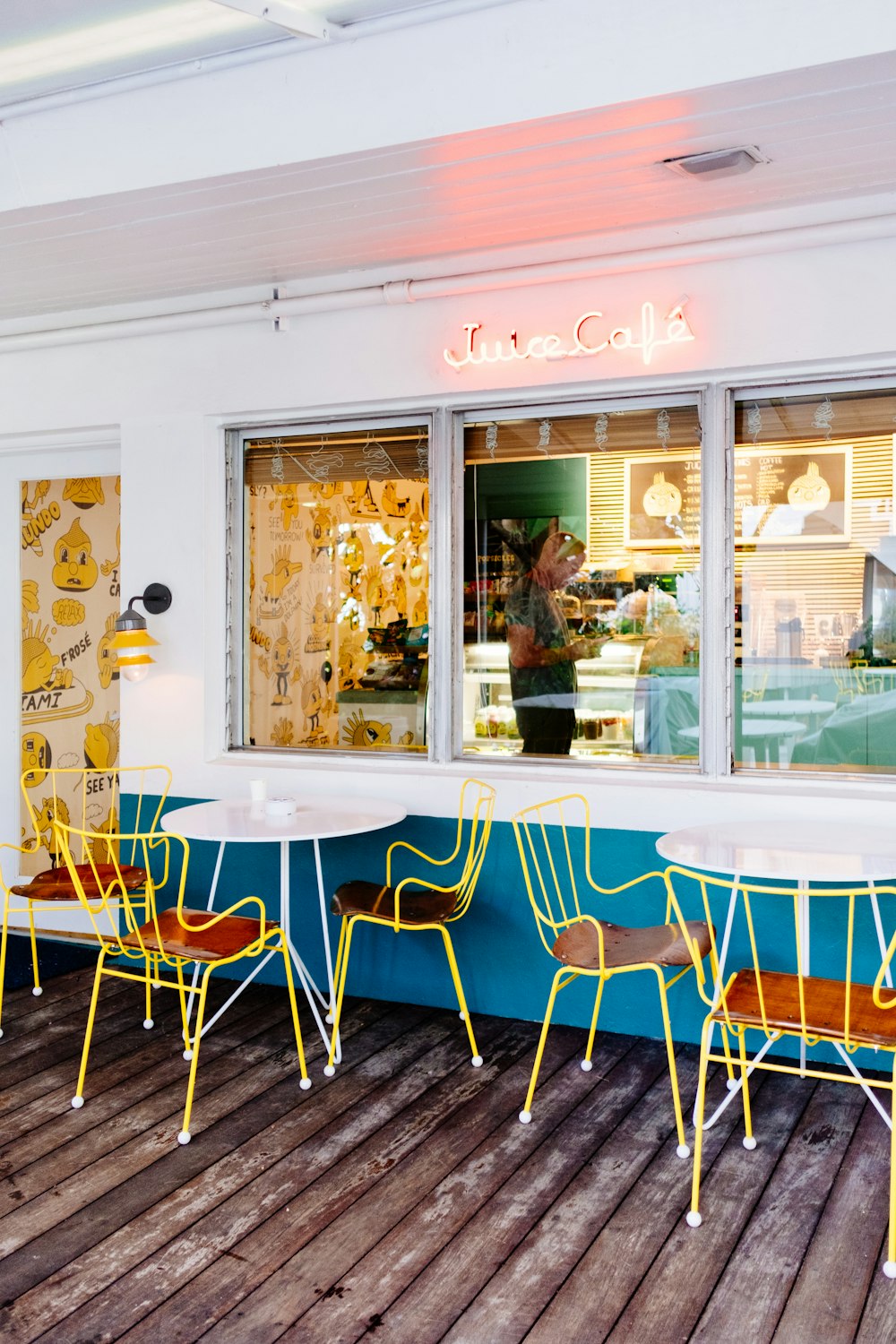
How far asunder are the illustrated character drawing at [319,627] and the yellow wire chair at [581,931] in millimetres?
1220

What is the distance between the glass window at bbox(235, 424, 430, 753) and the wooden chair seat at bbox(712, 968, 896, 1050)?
195cm

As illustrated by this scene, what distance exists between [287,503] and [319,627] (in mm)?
553

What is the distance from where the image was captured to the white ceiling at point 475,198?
116 inches

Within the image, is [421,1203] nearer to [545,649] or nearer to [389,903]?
[389,903]

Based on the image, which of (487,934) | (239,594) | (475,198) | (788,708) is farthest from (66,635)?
(788,708)

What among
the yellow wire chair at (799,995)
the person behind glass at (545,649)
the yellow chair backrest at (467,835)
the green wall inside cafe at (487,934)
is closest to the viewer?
the yellow wire chair at (799,995)

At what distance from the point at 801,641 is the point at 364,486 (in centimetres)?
187

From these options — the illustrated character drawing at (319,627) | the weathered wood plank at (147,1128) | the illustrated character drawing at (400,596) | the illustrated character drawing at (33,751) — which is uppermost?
the illustrated character drawing at (400,596)

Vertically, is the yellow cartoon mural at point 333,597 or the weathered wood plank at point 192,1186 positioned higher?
the yellow cartoon mural at point 333,597

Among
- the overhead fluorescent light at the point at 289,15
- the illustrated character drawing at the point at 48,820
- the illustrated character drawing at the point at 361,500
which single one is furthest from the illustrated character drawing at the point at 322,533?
the overhead fluorescent light at the point at 289,15

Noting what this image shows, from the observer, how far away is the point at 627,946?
3.43 meters

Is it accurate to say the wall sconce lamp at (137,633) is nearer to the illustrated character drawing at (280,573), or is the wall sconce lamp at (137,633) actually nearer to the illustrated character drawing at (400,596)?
the illustrated character drawing at (280,573)

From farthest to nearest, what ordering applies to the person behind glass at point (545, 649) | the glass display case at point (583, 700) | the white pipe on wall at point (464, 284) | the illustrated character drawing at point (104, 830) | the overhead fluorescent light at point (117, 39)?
the illustrated character drawing at point (104, 830), the person behind glass at point (545, 649), the glass display case at point (583, 700), the white pipe on wall at point (464, 284), the overhead fluorescent light at point (117, 39)

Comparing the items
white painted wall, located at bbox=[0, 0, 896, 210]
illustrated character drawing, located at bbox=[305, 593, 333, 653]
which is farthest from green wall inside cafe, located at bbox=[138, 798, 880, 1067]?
white painted wall, located at bbox=[0, 0, 896, 210]
